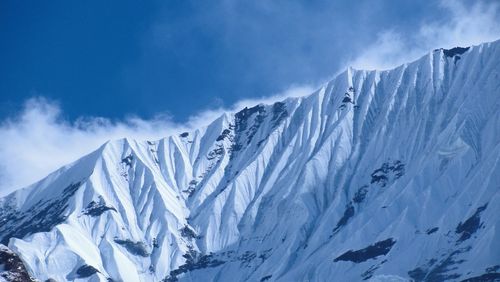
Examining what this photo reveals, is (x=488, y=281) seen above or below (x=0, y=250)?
above

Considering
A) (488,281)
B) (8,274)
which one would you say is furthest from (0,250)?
(488,281)

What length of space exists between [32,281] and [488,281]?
548 feet

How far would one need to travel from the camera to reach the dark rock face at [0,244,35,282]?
1783 inches

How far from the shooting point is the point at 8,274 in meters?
45.3

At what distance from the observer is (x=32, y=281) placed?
46.5 metres

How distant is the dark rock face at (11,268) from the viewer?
4528cm

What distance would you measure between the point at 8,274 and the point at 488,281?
168 m

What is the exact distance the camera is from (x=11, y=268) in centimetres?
4584

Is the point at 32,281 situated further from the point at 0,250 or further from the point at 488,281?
the point at 488,281

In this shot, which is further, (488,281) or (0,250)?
(488,281)

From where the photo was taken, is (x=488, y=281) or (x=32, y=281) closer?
(x=32, y=281)

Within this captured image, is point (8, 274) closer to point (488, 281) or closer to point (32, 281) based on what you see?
point (32, 281)

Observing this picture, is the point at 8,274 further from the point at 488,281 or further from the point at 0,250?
the point at 488,281

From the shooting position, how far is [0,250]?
150 feet
